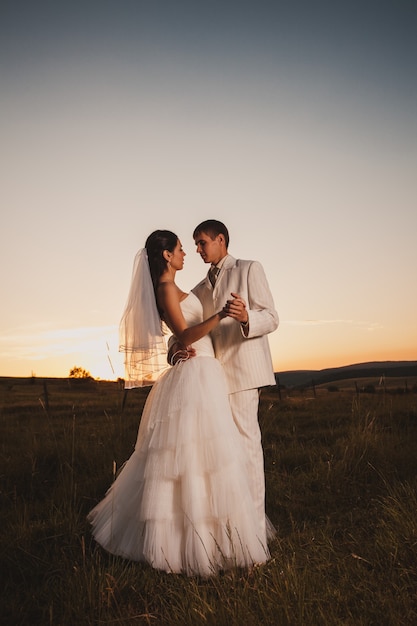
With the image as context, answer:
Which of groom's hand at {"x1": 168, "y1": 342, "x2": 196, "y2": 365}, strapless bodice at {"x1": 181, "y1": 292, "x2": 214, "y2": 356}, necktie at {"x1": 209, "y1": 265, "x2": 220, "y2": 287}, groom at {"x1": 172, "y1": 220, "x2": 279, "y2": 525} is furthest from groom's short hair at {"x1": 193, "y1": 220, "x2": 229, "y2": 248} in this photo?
groom's hand at {"x1": 168, "y1": 342, "x2": 196, "y2": 365}

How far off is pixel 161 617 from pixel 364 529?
223 cm

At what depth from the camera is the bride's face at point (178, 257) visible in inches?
167

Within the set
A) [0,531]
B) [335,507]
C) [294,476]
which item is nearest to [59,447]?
[0,531]

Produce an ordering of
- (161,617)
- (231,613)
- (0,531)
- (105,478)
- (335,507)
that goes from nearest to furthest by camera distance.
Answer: (231,613)
(161,617)
(0,531)
(335,507)
(105,478)

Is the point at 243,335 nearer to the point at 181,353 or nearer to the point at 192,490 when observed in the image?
the point at 181,353

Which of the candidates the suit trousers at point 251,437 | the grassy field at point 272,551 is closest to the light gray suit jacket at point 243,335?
the suit trousers at point 251,437

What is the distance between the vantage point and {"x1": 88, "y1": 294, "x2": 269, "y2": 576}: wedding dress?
358 cm

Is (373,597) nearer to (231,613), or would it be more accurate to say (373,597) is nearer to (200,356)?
(231,613)

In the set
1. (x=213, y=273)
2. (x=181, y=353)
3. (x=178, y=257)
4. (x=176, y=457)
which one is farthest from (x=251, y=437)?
(x=178, y=257)

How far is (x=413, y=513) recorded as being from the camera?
13.3ft

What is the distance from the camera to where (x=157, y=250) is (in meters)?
4.21

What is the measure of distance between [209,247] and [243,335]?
0.78 metres

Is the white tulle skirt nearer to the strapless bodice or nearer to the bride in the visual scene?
the bride

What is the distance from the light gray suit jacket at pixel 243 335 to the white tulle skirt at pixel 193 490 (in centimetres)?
27
